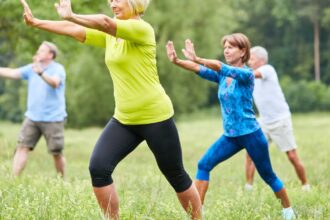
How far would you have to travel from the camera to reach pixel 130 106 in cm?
530

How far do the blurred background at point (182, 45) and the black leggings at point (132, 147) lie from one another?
5.48 m

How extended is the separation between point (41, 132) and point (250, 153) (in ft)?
12.6

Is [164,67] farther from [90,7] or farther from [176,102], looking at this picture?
[90,7]

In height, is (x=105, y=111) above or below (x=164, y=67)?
below

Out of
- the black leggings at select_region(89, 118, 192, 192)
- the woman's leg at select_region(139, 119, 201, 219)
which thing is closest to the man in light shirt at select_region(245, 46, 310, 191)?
the woman's leg at select_region(139, 119, 201, 219)

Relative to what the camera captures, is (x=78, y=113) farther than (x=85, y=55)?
Yes

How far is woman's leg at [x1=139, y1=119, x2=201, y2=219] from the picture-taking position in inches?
211

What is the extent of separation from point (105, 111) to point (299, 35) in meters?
40.0

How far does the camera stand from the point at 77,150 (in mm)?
19375

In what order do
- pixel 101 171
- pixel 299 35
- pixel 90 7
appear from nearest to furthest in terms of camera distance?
pixel 101 171
pixel 90 7
pixel 299 35

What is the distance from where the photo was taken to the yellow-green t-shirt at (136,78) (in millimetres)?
5199

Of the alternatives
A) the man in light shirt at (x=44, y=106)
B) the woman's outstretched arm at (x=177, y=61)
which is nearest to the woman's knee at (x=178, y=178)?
the woman's outstretched arm at (x=177, y=61)

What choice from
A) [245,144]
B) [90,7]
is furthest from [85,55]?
[245,144]

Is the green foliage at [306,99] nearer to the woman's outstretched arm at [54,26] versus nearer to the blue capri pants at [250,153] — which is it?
the blue capri pants at [250,153]
